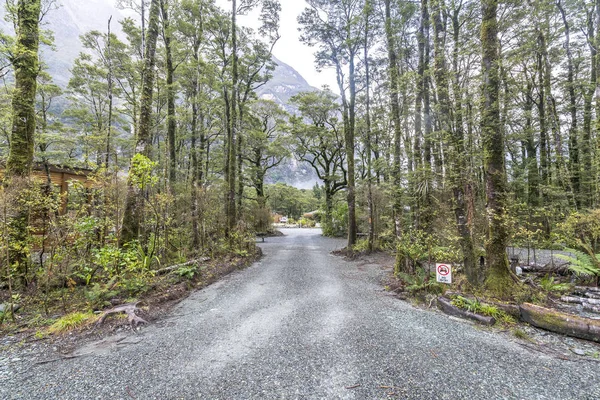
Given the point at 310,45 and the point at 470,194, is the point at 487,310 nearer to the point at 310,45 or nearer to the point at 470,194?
the point at 470,194

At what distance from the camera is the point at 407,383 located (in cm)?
216

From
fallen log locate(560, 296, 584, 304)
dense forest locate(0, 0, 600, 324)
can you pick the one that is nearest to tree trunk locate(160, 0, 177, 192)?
dense forest locate(0, 0, 600, 324)

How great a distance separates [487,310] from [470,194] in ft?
6.83

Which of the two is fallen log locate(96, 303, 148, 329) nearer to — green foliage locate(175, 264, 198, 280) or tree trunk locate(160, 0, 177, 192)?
green foliage locate(175, 264, 198, 280)

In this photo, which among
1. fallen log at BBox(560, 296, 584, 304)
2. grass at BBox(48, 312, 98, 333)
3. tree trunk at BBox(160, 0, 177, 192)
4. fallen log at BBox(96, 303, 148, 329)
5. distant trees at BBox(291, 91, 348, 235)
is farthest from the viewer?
distant trees at BBox(291, 91, 348, 235)

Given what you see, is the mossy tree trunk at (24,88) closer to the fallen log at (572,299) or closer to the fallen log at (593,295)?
the fallen log at (572,299)

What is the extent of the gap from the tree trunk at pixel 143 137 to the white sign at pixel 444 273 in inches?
239

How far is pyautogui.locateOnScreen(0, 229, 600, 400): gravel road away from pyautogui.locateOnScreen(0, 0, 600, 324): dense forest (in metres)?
1.62

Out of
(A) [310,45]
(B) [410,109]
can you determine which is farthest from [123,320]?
(A) [310,45]

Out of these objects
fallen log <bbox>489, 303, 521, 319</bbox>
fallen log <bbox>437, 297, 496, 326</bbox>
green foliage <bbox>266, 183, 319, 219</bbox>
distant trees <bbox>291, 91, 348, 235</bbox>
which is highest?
distant trees <bbox>291, 91, 348, 235</bbox>

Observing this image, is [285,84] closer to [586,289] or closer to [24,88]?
[24,88]

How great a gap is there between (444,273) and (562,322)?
4.67 ft

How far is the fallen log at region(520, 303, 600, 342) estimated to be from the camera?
290 cm

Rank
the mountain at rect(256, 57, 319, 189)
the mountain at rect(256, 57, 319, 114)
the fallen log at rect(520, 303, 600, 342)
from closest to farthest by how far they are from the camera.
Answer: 1. the fallen log at rect(520, 303, 600, 342)
2. the mountain at rect(256, 57, 319, 189)
3. the mountain at rect(256, 57, 319, 114)
